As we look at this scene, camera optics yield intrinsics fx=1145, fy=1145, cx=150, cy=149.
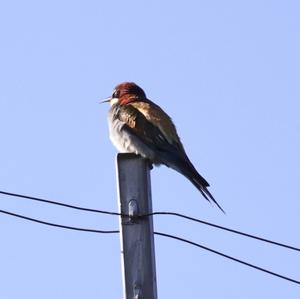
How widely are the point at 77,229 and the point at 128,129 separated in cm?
358

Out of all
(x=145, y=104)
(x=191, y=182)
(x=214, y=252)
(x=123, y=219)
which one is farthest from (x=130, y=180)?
(x=145, y=104)

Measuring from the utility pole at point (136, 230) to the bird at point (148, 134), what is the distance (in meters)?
2.90

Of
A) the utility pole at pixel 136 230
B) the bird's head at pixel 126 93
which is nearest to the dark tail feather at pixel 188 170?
the bird's head at pixel 126 93

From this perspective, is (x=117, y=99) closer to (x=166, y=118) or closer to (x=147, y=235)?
(x=166, y=118)

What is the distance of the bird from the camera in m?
8.60

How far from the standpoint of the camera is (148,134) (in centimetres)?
887

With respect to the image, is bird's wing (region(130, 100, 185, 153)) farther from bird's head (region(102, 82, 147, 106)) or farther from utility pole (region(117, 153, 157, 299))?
utility pole (region(117, 153, 157, 299))

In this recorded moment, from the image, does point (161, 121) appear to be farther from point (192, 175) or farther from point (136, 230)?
point (136, 230)

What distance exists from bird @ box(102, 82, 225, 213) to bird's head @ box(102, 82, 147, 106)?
317 mm

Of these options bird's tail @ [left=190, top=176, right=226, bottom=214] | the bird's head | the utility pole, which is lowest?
the utility pole

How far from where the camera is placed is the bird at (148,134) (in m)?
8.60

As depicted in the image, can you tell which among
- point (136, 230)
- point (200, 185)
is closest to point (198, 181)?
point (200, 185)

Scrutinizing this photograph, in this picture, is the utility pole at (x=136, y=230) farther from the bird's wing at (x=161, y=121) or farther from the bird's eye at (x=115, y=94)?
the bird's eye at (x=115, y=94)

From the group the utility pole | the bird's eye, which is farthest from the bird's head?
the utility pole
